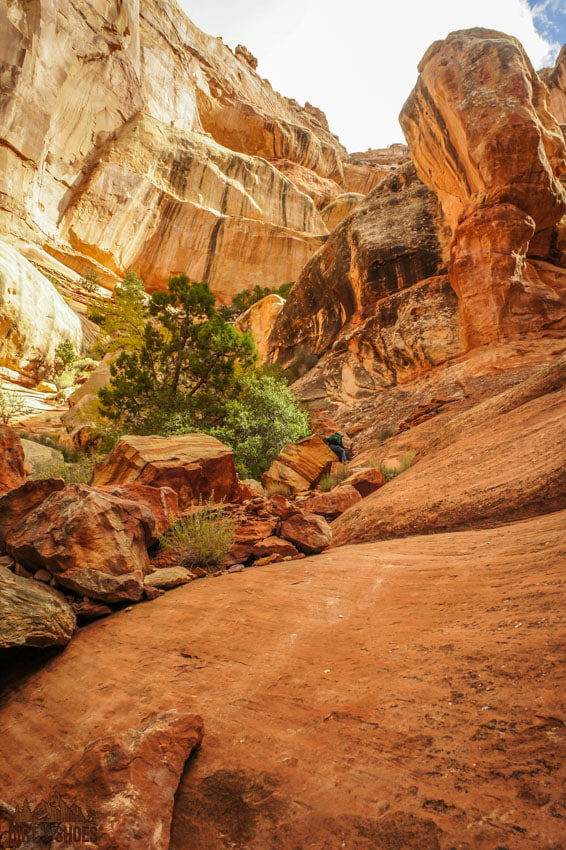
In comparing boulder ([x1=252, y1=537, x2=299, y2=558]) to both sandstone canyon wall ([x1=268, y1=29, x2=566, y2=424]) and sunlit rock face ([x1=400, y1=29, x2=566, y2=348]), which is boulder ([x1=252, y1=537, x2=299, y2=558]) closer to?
sandstone canyon wall ([x1=268, y1=29, x2=566, y2=424])

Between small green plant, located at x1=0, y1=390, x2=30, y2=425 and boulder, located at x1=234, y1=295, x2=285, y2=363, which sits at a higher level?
boulder, located at x1=234, y1=295, x2=285, y2=363

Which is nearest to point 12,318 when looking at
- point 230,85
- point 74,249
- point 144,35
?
point 74,249

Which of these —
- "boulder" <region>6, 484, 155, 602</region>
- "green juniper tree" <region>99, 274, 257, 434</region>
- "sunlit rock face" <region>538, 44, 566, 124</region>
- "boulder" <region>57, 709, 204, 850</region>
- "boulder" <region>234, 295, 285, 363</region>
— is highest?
"sunlit rock face" <region>538, 44, 566, 124</region>

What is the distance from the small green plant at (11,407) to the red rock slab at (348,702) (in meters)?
18.5

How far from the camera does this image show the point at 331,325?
19578 mm

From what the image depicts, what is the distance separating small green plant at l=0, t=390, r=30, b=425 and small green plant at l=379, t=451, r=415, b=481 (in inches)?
658

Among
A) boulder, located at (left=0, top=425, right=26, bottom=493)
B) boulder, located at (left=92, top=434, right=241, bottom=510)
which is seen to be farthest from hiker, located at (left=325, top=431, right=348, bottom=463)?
boulder, located at (left=0, top=425, right=26, bottom=493)

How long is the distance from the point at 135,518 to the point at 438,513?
3.39m

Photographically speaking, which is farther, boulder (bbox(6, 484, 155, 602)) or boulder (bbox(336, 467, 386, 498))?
boulder (bbox(336, 467, 386, 498))

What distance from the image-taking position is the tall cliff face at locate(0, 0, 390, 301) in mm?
30766

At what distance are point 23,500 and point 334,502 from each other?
4.21m

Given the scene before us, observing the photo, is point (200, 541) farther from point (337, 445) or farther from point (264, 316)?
point (264, 316)

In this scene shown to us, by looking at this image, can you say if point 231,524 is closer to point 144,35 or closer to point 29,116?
point 29,116

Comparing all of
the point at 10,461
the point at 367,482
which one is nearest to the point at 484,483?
the point at 367,482
